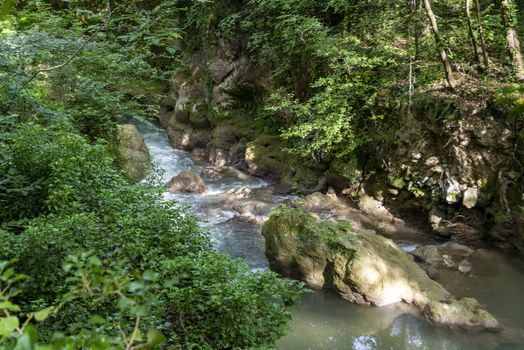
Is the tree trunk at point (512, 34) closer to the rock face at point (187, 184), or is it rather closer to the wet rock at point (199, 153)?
the rock face at point (187, 184)

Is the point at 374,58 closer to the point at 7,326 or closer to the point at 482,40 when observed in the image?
the point at 482,40

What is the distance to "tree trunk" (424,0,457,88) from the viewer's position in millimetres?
7578

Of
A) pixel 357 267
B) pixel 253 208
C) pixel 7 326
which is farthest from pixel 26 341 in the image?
pixel 253 208

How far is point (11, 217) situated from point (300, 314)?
170 inches

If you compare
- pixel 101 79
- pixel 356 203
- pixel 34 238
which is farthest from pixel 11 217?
pixel 356 203

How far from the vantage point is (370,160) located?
9836 millimetres

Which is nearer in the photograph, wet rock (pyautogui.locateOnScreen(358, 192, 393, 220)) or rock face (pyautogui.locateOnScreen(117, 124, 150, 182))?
wet rock (pyautogui.locateOnScreen(358, 192, 393, 220))

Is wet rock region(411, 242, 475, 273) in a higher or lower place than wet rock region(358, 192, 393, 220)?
lower

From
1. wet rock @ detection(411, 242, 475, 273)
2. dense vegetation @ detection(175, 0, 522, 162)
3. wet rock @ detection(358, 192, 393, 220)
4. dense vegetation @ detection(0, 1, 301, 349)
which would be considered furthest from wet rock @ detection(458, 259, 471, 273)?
dense vegetation @ detection(0, 1, 301, 349)

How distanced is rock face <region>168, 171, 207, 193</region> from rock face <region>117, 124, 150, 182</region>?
106 cm

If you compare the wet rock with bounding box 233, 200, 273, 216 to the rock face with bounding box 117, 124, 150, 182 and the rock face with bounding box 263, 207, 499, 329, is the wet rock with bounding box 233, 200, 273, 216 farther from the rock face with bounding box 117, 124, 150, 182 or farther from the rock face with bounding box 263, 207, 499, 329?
the rock face with bounding box 117, 124, 150, 182

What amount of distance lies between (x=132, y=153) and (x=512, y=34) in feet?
30.1

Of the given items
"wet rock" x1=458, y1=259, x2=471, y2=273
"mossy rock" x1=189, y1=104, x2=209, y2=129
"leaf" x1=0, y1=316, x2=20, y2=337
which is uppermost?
"leaf" x1=0, y1=316, x2=20, y2=337

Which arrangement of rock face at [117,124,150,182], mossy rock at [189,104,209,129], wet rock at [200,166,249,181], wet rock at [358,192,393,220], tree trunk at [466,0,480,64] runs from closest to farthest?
tree trunk at [466,0,480,64] < wet rock at [358,192,393,220] < rock face at [117,124,150,182] < wet rock at [200,166,249,181] < mossy rock at [189,104,209,129]
